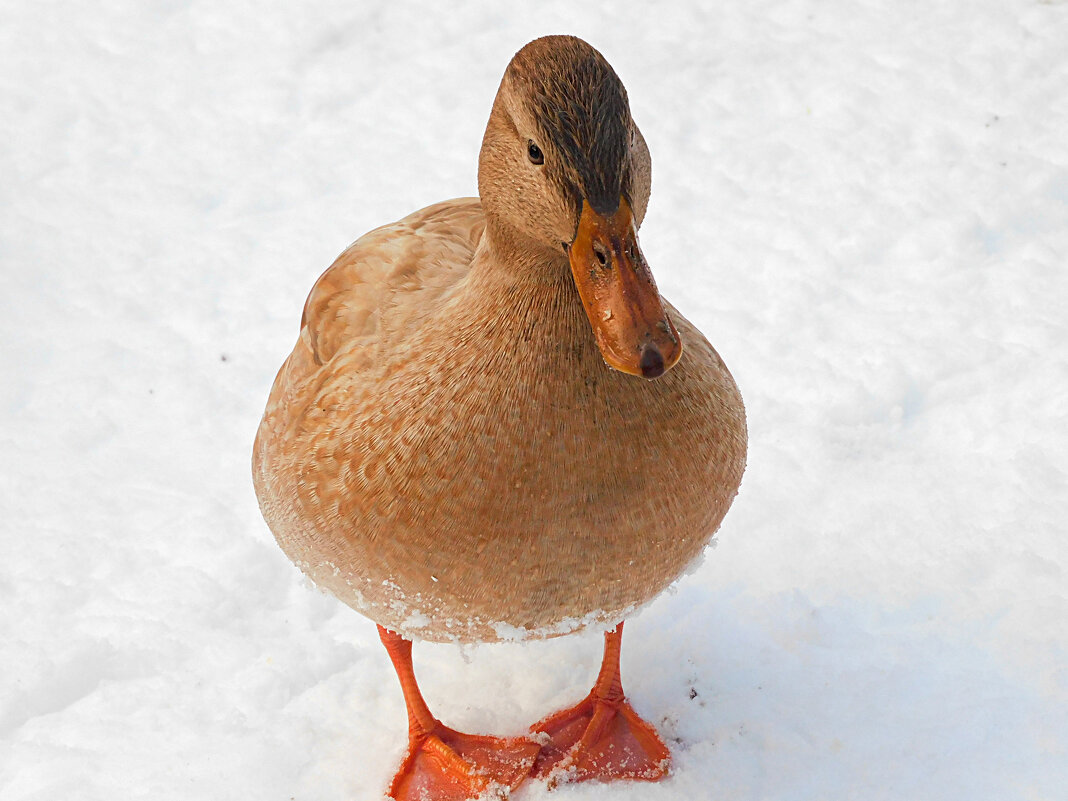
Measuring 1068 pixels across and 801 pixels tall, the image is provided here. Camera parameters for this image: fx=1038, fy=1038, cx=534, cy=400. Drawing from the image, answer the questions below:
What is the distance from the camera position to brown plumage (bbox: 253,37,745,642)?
1.74 m

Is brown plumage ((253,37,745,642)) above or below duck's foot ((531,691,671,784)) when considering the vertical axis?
above

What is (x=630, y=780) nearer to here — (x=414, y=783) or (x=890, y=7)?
(x=414, y=783)

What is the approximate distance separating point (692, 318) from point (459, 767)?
1914mm

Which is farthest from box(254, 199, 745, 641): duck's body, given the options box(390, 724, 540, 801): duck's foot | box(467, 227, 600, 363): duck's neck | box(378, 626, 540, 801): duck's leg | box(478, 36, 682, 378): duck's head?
box(390, 724, 540, 801): duck's foot

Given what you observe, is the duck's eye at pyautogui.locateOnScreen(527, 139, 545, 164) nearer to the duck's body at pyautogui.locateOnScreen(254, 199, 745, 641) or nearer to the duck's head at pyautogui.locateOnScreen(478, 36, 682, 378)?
the duck's head at pyautogui.locateOnScreen(478, 36, 682, 378)

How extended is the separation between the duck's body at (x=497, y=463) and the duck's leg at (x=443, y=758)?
1.82ft

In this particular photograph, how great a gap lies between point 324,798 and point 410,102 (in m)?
3.28

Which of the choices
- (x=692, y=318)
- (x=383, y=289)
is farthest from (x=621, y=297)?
(x=692, y=318)

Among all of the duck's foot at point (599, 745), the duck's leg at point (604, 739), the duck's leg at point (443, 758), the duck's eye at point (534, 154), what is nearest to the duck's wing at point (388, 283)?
the duck's eye at point (534, 154)

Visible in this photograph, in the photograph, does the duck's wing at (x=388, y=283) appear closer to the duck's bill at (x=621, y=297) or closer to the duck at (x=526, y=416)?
the duck at (x=526, y=416)

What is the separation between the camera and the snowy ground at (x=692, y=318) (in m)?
2.87

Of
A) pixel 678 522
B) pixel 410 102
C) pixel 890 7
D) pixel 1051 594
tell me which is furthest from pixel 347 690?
pixel 890 7

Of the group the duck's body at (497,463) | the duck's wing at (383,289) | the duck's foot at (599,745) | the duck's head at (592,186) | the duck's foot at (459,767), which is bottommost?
the duck's foot at (599,745)

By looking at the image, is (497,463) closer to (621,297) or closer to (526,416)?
(526,416)
